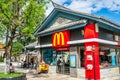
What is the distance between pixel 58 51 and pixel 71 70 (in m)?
2.83

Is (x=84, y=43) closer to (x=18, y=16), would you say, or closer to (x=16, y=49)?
(x=18, y=16)

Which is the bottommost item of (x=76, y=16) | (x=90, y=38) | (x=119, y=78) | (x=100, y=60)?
(x=119, y=78)

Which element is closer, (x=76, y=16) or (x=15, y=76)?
(x=15, y=76)

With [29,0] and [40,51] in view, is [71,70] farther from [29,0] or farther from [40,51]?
[29,0]

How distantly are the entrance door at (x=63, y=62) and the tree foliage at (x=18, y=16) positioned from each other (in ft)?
15.5

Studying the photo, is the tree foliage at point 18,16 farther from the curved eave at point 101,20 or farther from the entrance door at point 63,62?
the entrance door at point 63,62

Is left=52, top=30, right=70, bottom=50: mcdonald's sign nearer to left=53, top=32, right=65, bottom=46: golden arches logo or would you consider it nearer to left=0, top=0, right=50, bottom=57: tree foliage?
left=53, top=32, right=65, bottom=46: golden arches logo

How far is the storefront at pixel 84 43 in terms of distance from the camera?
47.8 feet

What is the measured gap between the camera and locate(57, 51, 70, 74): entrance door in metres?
17.5

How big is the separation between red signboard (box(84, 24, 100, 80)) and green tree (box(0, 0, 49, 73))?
4031mm

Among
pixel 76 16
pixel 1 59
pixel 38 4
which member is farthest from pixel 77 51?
pixel 1 59

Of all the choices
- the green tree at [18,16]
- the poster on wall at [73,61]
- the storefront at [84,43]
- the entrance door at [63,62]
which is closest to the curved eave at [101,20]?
the storefront at [84,43]

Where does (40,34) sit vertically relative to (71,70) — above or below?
above

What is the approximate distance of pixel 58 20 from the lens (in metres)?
18.8
